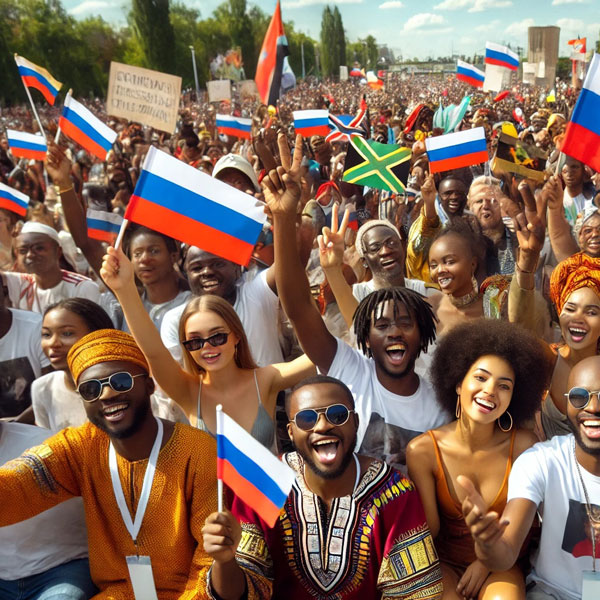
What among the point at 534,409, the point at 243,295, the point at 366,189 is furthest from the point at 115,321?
the point at 366,189

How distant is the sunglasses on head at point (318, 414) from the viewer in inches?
94.7

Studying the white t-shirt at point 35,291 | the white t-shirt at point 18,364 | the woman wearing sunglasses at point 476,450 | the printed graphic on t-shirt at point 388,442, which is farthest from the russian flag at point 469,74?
the printed graphic on t-shirt at point 388,442

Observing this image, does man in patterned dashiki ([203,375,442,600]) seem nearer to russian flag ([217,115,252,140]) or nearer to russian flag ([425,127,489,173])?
russian flag ([425,127,489,173])

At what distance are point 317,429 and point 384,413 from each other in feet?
1.84

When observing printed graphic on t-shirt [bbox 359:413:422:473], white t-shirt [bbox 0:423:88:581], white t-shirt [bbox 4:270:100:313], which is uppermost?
white t-shirt [bbox 4:270:100:313]

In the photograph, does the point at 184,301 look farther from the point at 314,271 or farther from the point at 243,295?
the point at 314,271

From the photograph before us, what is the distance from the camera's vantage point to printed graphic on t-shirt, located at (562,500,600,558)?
2.39 m

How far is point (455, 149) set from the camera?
6062 millimetres

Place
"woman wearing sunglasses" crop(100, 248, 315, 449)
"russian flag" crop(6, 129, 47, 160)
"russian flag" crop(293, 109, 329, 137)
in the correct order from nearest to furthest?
"woman wearing sunglasses" crop(100, 248, 315, 449) < "russian flag" crop(6, 129, 47, 160) < "russian flag" crop(293, 109, 329, 137)

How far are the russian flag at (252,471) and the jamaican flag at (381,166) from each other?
12.5ft

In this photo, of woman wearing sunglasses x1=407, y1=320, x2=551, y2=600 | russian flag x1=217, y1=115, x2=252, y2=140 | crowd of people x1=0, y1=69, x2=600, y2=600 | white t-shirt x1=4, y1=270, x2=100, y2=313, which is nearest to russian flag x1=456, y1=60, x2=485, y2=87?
russian flag x1=217, y1=115, x2=252, y2=140

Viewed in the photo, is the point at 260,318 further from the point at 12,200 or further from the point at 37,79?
the point at 37,79

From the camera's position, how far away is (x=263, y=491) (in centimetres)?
214

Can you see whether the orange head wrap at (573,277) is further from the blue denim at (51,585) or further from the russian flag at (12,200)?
the russian flag at (12,200)
